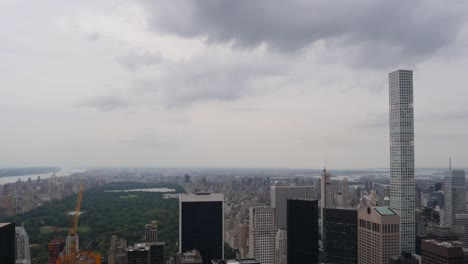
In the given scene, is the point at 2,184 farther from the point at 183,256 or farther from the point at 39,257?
the point at 183,256

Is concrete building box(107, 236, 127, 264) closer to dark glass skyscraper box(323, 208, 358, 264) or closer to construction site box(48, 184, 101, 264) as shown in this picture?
construction site box(48, 184, 101, 264)

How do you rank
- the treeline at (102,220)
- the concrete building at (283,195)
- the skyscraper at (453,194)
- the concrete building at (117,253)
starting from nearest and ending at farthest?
1. the concrete building at (117,253)
2. the treeline at (102,220)
3. the skyscraper at (453,194)
4. the concrete building at (283,195)

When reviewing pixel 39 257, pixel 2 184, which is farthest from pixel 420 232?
pixel 2 184

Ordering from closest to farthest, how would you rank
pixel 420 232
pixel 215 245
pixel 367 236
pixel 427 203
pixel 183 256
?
pixel 183 256, pixel 367 236, pixel 215 245, pixel 420 232, pixel 427 203

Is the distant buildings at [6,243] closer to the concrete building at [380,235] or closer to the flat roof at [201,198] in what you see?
the flat roof at [201,198]

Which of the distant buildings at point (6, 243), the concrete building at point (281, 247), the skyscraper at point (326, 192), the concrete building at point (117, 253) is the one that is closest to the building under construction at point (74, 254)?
the concrete building at point (117, 253)

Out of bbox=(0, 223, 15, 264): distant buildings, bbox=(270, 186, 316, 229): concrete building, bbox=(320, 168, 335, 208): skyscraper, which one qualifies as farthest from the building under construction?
bbox=(320, 168, 335, 208): skyscraper

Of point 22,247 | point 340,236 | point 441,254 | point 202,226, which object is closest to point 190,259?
point 202,226
